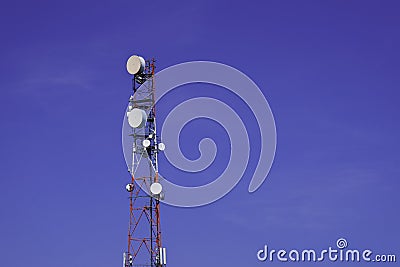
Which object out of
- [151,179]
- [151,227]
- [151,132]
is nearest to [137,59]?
[151,132]

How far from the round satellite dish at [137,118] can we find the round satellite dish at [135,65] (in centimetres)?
279

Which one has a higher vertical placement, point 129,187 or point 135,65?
point 135,65

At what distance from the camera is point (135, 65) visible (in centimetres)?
5028

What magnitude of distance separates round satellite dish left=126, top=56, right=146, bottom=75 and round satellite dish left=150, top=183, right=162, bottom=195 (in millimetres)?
7833

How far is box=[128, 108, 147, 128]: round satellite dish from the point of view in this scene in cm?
4900

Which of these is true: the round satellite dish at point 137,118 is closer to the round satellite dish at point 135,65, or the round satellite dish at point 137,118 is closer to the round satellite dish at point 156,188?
the round satellite dish at point 135,65

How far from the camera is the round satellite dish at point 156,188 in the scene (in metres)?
48.6

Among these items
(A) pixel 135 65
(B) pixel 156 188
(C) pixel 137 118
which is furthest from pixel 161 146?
(A) pixel 135 65

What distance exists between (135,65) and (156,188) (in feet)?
28.2

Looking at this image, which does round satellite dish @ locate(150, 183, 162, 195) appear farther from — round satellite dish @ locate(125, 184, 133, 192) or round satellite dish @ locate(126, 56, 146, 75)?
round satellite dish @ locate(126, 56, 146, 75)

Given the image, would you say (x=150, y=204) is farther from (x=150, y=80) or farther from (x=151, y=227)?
(x=150, y=80)

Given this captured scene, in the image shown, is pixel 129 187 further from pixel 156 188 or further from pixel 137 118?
pixel 137 118

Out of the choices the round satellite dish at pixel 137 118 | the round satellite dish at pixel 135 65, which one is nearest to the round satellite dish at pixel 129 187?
the round satellite dish at pixel 137 118

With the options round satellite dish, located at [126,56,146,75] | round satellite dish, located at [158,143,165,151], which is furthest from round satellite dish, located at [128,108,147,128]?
round satellite dish, located at [126,56,146,75]
